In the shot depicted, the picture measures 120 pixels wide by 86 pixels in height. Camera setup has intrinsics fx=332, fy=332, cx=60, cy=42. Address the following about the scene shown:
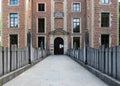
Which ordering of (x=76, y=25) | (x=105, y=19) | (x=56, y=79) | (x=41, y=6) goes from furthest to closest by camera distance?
(x=41, y=6), (x=76, y=25), (x=105, y=19), (x=56, y=79)

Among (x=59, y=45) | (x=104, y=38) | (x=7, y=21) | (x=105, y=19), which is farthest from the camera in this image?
(x=59, y=45)

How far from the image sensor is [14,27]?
51406mm

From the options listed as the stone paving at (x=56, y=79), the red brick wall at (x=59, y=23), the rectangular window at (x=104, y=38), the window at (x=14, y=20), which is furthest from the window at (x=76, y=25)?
the stone paving at (x=56, y=79)

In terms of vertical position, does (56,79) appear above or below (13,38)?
below

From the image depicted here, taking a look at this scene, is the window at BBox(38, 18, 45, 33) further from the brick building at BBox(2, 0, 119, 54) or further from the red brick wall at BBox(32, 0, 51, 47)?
the red brick wall at BBox(32, 0, 51, 47)

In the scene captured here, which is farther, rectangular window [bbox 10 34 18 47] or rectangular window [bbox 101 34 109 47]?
rectangular window [bbox 10 34 18 47]

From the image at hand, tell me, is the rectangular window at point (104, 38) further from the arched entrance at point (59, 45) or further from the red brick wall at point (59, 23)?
the red brick wall at point (59, 23)

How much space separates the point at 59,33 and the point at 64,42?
1.79 metres

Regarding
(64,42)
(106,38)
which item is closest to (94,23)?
(106,38)

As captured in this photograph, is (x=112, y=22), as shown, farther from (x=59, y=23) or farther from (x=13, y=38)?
(x=13, y=38)

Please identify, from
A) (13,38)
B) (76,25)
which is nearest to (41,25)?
(76,25)

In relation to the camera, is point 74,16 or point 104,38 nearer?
point 104,38

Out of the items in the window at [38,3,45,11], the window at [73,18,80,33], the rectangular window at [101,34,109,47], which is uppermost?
the window at [38,3,45,11]

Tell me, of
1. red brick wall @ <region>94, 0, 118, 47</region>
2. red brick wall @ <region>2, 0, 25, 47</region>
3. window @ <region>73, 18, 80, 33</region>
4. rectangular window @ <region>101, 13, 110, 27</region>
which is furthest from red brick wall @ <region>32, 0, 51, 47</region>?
rectangular window @ <region>101, 13, 110, 27</region>
